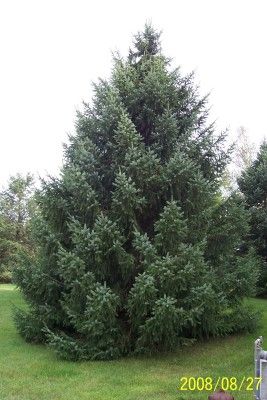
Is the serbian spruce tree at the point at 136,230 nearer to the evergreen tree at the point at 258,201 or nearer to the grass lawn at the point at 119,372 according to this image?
the grass lawn at the point at 119,372

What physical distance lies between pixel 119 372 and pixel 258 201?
11.3m

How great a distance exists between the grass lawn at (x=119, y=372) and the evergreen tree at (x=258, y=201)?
6.17 metres

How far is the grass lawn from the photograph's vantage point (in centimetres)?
711

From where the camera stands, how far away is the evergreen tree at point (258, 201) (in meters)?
16.5

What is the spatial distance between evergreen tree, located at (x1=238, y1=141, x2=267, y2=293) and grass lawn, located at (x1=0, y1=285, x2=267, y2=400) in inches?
243

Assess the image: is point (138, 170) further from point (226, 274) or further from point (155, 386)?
point (155, 386)

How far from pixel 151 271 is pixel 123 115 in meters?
3.30

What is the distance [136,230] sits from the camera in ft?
29.2

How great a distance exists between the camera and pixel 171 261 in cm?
841
